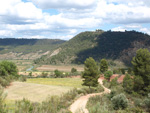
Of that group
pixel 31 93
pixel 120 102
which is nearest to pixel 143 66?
pixel 120 102

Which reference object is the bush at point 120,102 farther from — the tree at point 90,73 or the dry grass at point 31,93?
the tree at point 90,73

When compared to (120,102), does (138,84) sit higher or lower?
higher

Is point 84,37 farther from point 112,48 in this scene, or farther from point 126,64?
point 126,64

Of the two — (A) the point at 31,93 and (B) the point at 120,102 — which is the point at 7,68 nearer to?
(A) the point at 31,93

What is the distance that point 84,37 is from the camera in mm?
196875

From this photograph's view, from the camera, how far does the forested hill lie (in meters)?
147

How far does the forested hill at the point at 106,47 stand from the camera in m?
147

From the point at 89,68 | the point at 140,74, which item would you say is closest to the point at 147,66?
the point at 140,74

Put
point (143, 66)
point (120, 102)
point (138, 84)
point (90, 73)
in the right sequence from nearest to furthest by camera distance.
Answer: point (120, 102)
point (138, 84)
point (143, 66)
point (90, 73)

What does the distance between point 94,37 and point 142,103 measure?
17318 centimetres

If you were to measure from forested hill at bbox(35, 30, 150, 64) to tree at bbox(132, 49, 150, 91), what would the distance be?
11266 centimetres

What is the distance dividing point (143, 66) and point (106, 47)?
14123cm

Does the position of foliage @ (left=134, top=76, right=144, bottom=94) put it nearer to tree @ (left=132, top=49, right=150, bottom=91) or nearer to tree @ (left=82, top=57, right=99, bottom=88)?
tree @ (left=132, top=49, right=150, bottom=91)

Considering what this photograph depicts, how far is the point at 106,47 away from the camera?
165m
